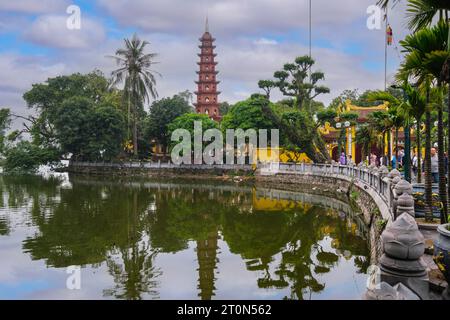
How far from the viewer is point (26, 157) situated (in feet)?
130

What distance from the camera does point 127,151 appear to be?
4444cm

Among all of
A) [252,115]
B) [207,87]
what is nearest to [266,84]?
[252,115]

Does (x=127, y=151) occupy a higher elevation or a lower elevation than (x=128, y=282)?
higher

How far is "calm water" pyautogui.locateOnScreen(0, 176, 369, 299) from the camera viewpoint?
25.1 ft

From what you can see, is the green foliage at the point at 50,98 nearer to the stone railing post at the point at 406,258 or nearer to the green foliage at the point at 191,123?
the green foliage at the point at 191,123

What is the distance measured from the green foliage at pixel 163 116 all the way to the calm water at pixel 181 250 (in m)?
22.0

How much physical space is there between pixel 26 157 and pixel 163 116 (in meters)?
13.7

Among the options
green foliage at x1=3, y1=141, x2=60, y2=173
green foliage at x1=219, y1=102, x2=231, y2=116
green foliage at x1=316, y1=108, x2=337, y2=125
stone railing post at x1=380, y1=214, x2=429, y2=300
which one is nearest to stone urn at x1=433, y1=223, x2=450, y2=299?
stone railing post at x1=380, y1=214, x2=429, y2=300

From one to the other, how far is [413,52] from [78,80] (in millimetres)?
41403

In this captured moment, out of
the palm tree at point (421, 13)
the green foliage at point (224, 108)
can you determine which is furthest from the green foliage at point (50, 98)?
the palm tree at point (421, 13)

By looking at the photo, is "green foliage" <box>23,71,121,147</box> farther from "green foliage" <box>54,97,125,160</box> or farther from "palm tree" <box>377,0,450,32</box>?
"palm tree" <box>377,0,450,32</box>

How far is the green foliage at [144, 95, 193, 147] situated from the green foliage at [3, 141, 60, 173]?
31.5ft
